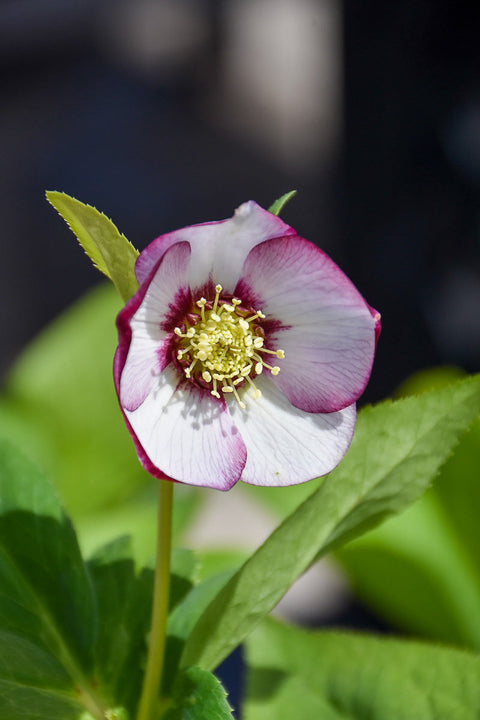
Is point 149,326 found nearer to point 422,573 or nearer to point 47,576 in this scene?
point 47,576

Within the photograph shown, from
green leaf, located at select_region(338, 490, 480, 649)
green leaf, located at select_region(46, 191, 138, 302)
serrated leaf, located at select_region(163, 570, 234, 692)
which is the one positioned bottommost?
green leaf, located at select_region(338, 490, 480, 649)

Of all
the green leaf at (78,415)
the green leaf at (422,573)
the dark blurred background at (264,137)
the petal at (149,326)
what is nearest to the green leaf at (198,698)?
the petal at (149,326)

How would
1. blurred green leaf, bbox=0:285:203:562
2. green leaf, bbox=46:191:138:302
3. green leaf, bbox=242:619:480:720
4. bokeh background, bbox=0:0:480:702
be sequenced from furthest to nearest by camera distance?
bokeh background, bbox=0:0:480:702, blurred green leaf, bbox=0:285:203:562, green leaf, bbox=242:619:480:720, green leaf, bbox=46:191:138:302

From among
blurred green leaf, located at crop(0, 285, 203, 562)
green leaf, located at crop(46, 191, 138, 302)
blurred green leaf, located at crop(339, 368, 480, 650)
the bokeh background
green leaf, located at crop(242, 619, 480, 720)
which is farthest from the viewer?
the bokeh background

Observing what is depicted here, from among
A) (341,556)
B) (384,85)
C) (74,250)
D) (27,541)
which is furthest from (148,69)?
(27,541)

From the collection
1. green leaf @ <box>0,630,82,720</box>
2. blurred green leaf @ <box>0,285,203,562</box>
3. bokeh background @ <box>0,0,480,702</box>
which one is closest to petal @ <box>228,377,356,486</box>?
green leaf @ <box>0,630,82,720</box>

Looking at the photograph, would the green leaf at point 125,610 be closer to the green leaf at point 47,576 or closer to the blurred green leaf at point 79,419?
the green leaf at point 47,576

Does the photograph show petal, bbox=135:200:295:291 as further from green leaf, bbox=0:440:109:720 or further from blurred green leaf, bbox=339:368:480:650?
blurred green leaf, bbox=339:368:480:650
